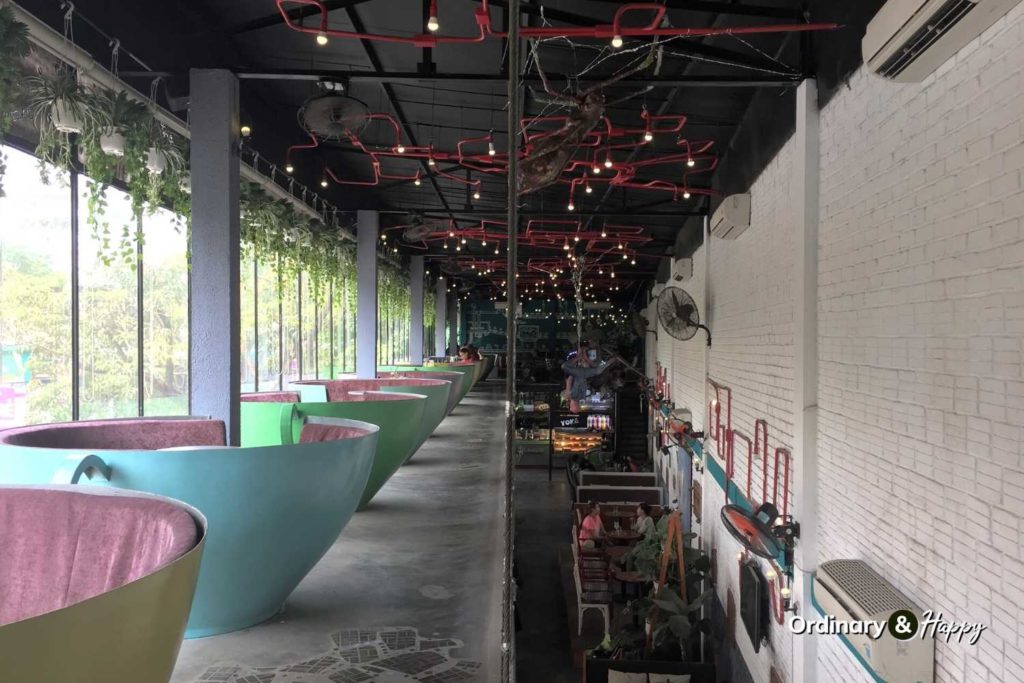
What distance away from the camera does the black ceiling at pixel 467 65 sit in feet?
16.0

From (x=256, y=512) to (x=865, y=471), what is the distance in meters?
3.11

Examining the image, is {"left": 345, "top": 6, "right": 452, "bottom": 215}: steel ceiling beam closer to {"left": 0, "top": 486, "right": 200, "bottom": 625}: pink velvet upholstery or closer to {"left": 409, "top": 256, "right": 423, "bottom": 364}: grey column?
{"left": 0, "top": 486, "right": 200, "bottom": 625}: pink velvet upholstery

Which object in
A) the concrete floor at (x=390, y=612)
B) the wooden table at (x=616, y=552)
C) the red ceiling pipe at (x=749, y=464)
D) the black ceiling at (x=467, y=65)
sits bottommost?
A: the wooden table at (x=616, y=552)

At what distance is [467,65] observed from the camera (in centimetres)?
683

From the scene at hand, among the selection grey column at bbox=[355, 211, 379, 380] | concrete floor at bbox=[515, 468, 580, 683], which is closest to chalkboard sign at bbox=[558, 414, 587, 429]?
concrete floor at bbox=[515, 468, 580, 683]

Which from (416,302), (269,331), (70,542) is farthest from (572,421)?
(70,542)

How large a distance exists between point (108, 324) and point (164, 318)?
2.91 ft

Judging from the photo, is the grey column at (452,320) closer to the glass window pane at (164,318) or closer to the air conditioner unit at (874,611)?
the glass window pane at (164,318)

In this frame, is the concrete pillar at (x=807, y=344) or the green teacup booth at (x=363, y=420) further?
the green teacup booth at (x=363, y=420)

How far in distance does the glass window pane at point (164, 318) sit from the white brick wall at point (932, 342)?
5104 mm

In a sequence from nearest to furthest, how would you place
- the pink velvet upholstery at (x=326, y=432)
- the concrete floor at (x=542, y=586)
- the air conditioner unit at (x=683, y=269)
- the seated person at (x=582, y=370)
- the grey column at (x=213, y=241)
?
the pink velvet upholstery at (x=326, y=432)
the grey column at (x=213, y=241)
the concrete floor at (x=542, y=586)
the air conditioner unit at (x=683, y=269)
the seated person at (x=582, y=370)

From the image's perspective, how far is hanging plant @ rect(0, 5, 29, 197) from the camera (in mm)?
3502

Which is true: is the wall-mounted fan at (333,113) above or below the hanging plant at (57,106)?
above

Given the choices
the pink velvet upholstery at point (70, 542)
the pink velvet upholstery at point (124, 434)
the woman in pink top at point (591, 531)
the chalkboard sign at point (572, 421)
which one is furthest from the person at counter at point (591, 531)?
the chalkboard sign at point (572, 421)
